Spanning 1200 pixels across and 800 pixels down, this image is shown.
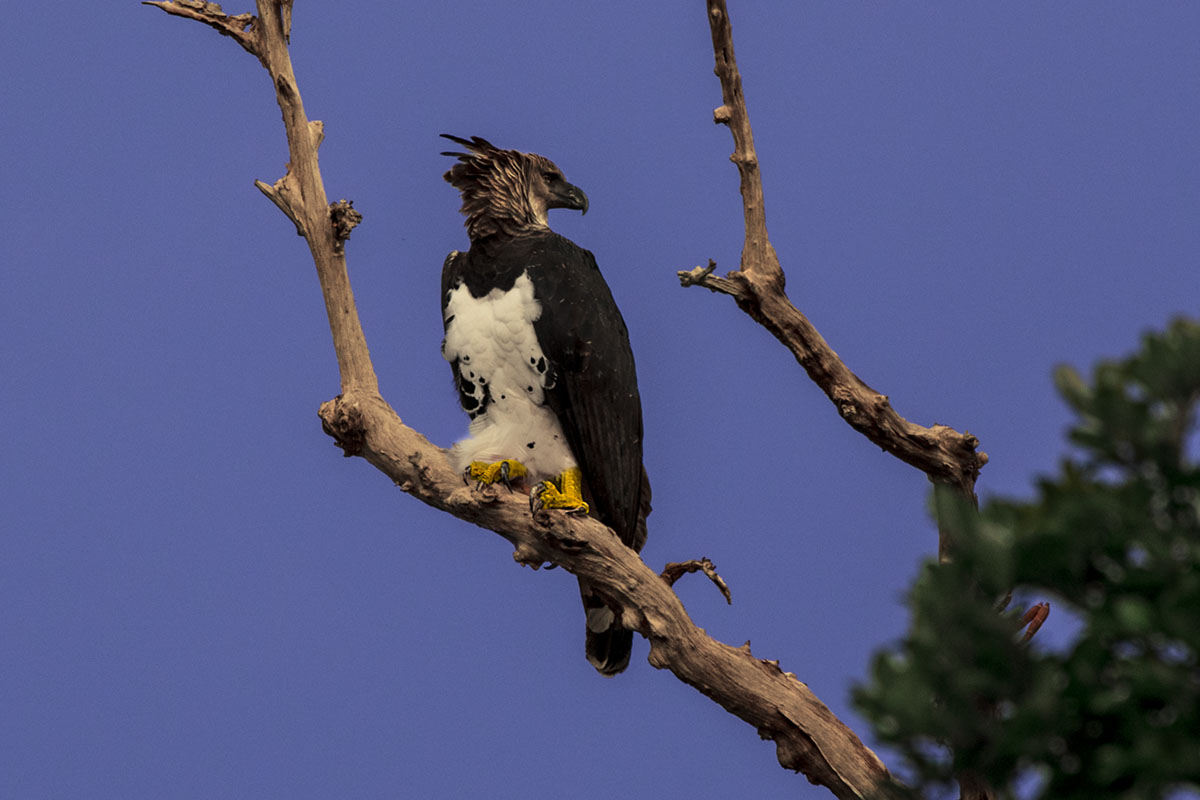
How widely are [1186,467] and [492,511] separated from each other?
2409 mm

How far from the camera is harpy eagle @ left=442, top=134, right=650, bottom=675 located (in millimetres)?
4406

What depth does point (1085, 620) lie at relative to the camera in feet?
7.77

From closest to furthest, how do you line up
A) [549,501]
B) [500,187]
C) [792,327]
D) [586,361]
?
[549,501] → [586,361] → [792,327] → [500,187]

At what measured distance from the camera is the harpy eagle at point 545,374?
441 cm

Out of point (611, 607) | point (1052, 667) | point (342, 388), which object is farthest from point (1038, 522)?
point (342, 388)

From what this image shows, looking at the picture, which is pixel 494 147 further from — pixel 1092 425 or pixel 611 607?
pixel 1092 425

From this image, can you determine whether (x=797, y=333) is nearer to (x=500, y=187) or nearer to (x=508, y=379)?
(x=508, y=379)

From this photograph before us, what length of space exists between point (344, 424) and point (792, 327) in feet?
5.16

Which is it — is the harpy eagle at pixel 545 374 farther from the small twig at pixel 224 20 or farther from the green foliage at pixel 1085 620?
the green foliage at pixel 1085 620

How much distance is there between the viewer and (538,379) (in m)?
4.43

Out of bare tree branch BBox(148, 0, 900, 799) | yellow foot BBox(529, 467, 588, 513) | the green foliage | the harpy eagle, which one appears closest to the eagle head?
the harpy eagle

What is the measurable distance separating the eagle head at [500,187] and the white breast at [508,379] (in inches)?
11.5

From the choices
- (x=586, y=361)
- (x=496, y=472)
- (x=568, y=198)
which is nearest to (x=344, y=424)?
→ (x=496, y=472)

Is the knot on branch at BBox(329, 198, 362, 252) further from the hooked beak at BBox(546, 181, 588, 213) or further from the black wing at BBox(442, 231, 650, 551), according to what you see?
the hooked beak at BBox(546, 181, 588, 213)
